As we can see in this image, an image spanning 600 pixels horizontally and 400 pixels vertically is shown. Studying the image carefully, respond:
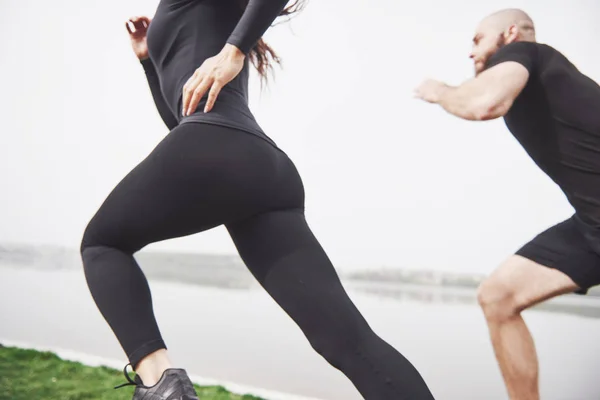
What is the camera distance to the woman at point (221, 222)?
731mm

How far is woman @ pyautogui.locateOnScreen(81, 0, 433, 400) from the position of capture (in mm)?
731

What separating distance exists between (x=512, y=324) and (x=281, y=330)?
60 centimetres

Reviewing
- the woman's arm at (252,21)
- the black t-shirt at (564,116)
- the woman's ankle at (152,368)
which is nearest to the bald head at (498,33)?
the black t-shirt at (564,116)

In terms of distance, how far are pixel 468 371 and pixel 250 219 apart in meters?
0.80

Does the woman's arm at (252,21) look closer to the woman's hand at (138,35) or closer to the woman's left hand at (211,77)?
the woman's left hand at (211,77)

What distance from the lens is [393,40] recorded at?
149cm

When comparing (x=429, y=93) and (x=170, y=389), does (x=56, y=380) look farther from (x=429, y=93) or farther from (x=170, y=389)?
(x=429, y=93)

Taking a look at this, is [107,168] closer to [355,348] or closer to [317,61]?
[317,61]

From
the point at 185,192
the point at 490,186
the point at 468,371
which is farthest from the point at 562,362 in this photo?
the point at 185,192

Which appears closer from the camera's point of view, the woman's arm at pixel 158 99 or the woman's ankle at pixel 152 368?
the woman's ankle at pixel 152 368

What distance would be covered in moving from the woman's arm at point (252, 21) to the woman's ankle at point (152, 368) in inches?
17.3

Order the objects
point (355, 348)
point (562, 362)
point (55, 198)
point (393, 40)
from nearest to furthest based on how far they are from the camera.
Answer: point (355, 348) → point (562, 362) → point (393, 40) → point (55, 198)

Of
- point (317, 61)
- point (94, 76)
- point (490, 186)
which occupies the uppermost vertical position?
point (94, 76)

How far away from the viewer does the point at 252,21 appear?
82 cm
